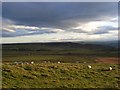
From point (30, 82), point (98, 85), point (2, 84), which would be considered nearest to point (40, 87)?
point (30, 82)

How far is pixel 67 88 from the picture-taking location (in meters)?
25.2

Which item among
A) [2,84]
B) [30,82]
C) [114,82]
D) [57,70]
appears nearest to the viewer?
[2,84]

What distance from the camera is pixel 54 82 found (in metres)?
26.7

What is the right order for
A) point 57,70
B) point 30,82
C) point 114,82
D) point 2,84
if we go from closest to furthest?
point 2,84 → point 30,82 → point 114,82 → point 57,70

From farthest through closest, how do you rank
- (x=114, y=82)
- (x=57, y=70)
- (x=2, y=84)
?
1. (x=57, y=70)
2. (x=114, y=82)
3. (x=2, y=84)

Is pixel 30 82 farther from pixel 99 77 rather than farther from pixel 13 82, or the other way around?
pixel 99 77

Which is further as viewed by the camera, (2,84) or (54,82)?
(54,82)

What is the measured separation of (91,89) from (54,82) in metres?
3.68

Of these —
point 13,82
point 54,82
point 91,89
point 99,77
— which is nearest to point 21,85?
point 13,82

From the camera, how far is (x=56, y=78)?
2820 centimetres

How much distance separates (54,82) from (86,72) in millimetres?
6515

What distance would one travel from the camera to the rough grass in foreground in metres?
25.9

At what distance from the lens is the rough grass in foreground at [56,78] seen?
25859 millimetres

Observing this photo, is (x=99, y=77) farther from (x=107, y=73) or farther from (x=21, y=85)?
(x=21, y=85)
